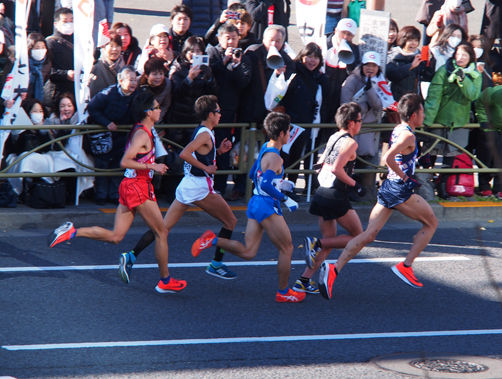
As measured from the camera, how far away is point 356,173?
38.4 feet

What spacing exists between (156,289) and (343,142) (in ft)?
7.25

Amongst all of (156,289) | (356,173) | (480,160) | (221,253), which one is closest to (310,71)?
(356,173)

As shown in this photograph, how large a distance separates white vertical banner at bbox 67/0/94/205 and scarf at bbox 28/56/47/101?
0.72 metres

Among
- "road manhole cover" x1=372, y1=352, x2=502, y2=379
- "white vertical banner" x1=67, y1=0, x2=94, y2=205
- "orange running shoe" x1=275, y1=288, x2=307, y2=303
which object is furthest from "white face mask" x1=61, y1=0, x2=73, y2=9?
"road manhole cover" x1=372, y1=352, x2=502, y2=379

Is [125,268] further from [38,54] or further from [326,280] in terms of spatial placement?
[38,54]

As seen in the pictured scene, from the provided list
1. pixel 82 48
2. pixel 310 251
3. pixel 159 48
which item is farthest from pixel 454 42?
pixel 310 251

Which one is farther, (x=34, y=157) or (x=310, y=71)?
(x=310, y=71)

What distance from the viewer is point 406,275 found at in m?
8.56

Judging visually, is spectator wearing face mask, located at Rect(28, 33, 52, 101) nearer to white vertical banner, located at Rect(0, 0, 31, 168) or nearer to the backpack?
white vertical banner, located at Rect(0, 0, 31, 168)

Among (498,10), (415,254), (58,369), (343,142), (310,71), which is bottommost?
(58,369)

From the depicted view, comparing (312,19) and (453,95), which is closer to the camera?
(453,95)

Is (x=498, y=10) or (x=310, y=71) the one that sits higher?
(x=498, y=10)

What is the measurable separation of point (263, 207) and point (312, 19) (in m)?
4.61

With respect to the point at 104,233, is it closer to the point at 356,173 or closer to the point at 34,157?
the point at 34,157
